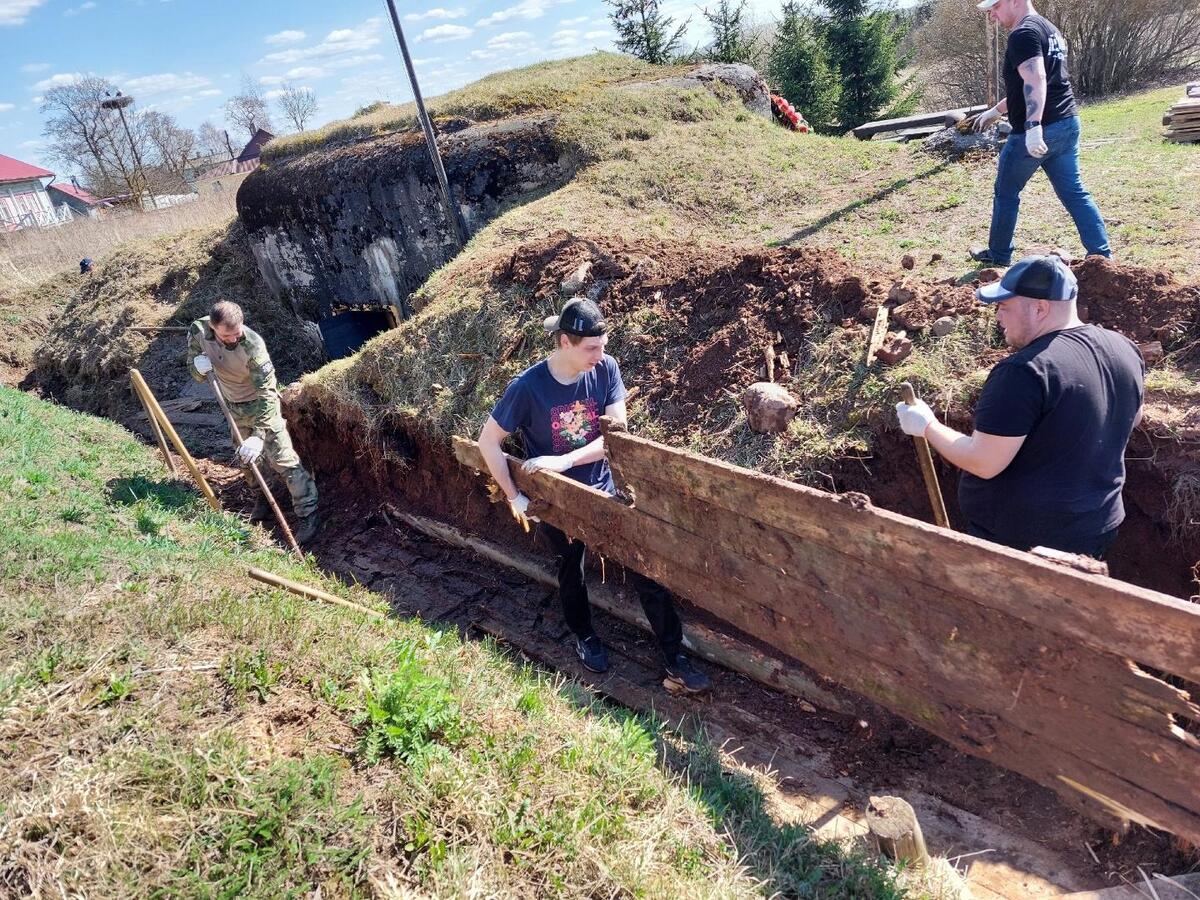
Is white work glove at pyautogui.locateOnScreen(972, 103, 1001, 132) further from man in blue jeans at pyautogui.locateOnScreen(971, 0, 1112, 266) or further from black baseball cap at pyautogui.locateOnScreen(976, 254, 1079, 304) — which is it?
black baseball cap at pyautogui.locateOnScreen(976, 254, 1079, 304)

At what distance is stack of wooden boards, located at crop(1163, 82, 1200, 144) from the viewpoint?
30.8 ft

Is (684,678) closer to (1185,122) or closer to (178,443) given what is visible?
(178,443)

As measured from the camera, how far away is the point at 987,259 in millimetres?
5414

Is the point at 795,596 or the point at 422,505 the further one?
the point at 422,505

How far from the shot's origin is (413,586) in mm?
6281

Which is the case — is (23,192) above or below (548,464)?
above

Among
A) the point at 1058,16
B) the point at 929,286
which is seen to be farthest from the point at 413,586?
the point at 1058,16

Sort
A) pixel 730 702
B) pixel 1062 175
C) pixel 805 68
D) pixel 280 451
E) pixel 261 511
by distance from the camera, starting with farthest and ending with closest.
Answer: pixel 805 68
pixel 261 511
pixel 280 451
pixel 1062 175
pixel 730 702

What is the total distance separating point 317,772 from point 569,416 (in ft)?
6.92

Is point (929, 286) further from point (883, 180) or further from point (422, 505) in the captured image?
point (422, 505)

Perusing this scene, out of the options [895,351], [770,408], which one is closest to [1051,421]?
[895,351]

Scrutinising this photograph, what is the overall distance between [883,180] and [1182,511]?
239 inches

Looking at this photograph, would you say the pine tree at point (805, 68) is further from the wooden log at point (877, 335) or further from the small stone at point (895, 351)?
the small stone at point (895, 351)

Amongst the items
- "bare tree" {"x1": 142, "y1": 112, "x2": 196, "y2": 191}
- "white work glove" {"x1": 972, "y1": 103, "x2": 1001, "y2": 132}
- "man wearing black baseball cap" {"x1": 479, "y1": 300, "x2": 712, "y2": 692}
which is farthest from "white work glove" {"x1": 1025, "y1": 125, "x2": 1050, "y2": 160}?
"bare tree" {"x1": 142, "y1": 112, "x2": 196, "y2": 191}
